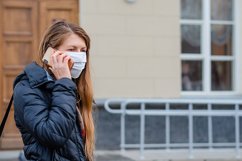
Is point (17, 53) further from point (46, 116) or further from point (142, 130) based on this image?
point (46, 116)

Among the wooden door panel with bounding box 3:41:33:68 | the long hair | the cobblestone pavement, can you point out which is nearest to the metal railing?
the cobblestone pavement

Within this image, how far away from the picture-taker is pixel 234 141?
27.2 feet

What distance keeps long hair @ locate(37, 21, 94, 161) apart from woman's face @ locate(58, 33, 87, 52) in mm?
14

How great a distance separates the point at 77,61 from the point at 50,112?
0.88 feet

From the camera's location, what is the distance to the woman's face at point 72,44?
239cm

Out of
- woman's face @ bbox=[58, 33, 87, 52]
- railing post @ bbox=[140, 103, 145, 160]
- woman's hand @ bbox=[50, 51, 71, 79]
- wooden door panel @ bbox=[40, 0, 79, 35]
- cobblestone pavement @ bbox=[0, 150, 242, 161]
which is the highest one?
wooden door panel @ bbox=[40, 0, 79, 35]

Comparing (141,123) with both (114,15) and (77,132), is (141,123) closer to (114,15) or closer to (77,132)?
(114,15)

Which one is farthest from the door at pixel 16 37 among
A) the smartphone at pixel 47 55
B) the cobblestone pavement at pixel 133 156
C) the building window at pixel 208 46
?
the smartphone at pixel 47 55

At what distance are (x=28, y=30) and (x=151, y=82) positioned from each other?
1.96 m

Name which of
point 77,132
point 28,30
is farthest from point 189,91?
point 77,132

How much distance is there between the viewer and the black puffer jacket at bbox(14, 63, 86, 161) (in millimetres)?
2189

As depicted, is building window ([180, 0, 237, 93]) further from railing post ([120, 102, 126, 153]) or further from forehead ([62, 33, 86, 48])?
forehead ([62, 33, 86, 48])

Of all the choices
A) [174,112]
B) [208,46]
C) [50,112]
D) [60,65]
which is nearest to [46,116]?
[50,112]

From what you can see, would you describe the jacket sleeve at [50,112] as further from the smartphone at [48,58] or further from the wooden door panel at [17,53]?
the wooden door panel at [17,53]
